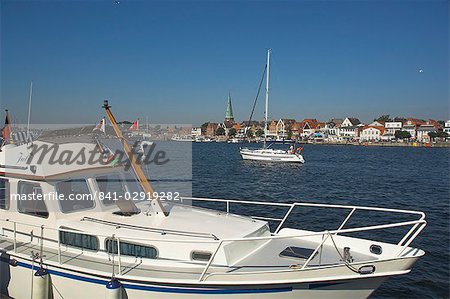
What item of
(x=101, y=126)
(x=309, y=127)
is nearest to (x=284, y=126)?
(x=309, y=127)

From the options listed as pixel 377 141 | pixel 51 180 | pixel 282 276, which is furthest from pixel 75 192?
pixel 377 141

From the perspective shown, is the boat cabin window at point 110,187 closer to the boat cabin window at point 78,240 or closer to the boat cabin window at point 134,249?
the boat cabin window at point 78,240

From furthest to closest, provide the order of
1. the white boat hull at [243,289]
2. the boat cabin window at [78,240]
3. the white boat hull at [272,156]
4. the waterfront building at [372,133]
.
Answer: the waterfront building at [372,133] < the white boat hull at [272,156] < the boat cabin window at [78,240] < the white boat hull at [243,289]

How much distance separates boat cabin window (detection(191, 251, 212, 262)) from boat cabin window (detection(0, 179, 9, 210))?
4609 mm

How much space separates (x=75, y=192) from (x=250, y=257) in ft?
13.2

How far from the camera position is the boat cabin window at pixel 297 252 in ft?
20.1

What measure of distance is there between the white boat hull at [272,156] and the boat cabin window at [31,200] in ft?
137

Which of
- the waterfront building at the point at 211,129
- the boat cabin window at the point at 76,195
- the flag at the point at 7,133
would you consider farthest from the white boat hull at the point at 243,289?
Answer: the waterfront building at the point at 211,129

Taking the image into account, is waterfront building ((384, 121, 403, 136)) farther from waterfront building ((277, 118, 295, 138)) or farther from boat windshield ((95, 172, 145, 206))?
boat windshield ((95, 172, 145, 206))

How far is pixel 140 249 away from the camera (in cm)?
610

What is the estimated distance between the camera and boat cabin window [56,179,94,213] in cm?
702

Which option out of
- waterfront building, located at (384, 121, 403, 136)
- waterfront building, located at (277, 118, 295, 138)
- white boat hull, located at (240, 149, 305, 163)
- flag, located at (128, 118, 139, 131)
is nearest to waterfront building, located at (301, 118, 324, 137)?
waterfront building, located at (277, 118, 295, 138)

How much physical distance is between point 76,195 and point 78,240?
1.09 meters

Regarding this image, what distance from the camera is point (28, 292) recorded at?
21.5 feet
